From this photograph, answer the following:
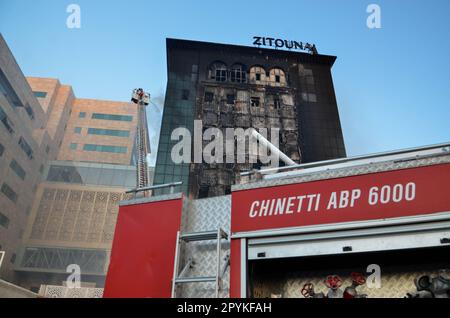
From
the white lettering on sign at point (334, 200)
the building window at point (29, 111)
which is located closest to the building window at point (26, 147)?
the building window at point (29, 111)

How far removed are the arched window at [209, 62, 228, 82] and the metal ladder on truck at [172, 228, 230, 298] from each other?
45.0 metres

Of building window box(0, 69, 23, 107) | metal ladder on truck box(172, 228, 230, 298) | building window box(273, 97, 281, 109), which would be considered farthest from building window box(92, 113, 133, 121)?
metal ladder on truck box(172, 228, 230, 298)

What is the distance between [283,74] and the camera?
2183 inches

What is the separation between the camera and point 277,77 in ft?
180

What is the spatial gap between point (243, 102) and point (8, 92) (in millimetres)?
42171

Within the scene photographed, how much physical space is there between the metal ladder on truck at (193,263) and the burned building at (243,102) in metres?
33.0

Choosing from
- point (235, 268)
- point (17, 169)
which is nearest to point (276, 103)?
point (235, 268)

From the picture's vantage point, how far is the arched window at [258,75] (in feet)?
174

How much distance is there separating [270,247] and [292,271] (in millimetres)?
1662

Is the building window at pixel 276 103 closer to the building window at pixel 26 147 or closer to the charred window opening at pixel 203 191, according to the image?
the charred window opening at pixel 203 191

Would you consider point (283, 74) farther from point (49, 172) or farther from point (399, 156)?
point (49, 172)

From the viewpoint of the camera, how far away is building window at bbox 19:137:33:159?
66562mm

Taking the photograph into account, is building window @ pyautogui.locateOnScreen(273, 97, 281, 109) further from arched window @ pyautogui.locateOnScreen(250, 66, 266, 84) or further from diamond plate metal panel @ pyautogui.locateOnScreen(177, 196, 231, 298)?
Answer: diamond plate metal panel @ pyautogui.locateOnScreen(177, 196, 231, 298)

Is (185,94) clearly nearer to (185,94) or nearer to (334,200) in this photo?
(185,94)
